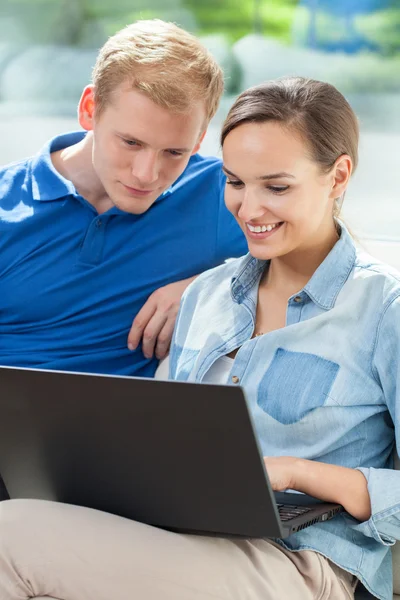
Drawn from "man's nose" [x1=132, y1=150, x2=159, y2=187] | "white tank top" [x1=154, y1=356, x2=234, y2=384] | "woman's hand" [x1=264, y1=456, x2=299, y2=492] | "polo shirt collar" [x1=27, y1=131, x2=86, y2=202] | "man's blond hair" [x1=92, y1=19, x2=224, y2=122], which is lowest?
"woman's hand" [x1=264, y1=456, x2=299, y2=492]

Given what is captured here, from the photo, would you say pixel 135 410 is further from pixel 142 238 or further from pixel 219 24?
pixel 219 24

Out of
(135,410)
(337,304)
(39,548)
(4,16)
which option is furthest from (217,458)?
(4,16)

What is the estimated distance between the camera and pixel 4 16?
306 cm

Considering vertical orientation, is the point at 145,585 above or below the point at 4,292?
below

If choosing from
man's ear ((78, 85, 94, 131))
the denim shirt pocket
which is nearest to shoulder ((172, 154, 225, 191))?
man's ear ((78, 85, 94, 131))

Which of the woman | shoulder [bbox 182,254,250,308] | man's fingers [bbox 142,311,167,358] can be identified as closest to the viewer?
the woman

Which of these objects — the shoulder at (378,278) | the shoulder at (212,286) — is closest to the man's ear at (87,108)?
the shoulder at (212,286)

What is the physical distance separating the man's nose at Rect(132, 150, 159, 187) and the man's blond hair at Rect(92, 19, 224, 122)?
4.0 inches

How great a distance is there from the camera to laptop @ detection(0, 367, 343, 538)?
1.11 meters

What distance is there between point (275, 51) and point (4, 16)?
3.21ft

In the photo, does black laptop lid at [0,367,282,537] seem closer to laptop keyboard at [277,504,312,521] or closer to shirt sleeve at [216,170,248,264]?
laptop keyboard at [277,504,312,521]

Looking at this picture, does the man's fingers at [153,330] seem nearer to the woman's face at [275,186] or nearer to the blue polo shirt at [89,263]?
the blue polo shirt at [89,263]

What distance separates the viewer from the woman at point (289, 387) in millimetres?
1217

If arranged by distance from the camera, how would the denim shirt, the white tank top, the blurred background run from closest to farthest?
the denim shirt
the white tank top
the blurred background
